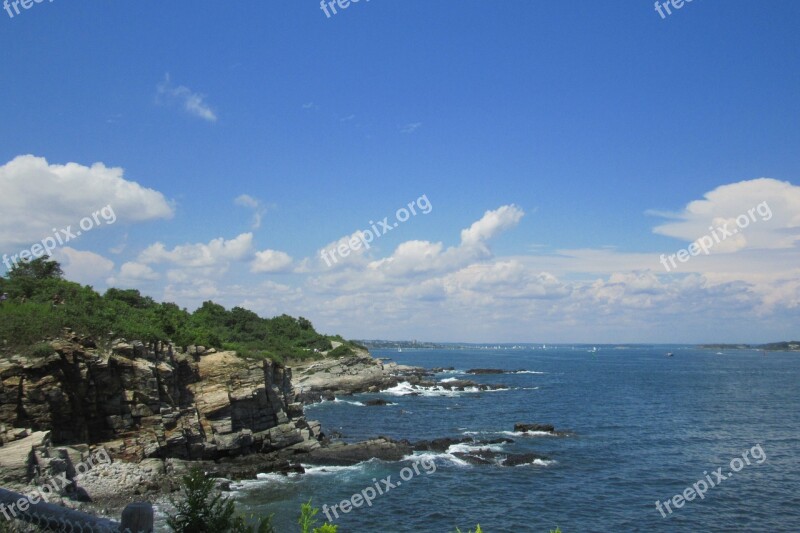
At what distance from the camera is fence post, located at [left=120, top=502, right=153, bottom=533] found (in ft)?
16.5

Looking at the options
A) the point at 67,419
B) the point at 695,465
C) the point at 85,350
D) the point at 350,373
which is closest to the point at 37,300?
the point at 85,350

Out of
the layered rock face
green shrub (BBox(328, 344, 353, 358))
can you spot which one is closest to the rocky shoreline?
the layered rock face

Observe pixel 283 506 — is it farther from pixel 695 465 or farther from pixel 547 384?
pixel 547 384

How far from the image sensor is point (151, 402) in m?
33.4

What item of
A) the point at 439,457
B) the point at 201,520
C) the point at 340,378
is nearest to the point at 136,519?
the point at 201,520

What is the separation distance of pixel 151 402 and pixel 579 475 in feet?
101

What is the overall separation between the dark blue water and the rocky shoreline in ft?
15.7

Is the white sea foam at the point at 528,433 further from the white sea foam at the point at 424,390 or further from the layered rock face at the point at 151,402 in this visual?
the white sea foam at the point at 424,390

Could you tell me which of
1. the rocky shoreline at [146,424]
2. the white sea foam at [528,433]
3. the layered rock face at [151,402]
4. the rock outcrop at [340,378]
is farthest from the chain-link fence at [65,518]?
the rock outcrop at [340,378]

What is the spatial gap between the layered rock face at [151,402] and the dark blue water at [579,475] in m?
6.22

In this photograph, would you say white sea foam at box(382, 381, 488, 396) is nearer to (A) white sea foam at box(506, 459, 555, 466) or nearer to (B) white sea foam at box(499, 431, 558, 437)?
(B) white sea foam at box(499, 431, 558, 437)

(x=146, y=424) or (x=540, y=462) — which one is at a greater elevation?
(x=146, y=424)

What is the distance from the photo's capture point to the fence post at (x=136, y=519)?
504 centimetres

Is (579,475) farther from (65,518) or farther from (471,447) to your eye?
(65,518)
